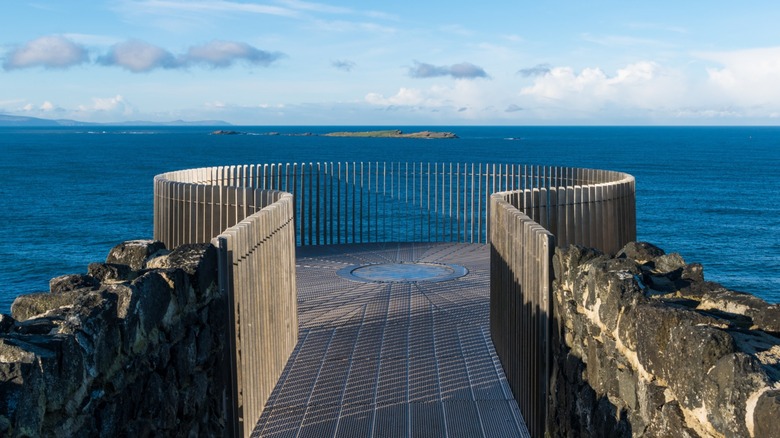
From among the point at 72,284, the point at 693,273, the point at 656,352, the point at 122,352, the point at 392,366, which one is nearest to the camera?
the point at 656,352

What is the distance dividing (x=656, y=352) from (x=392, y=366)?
5407 mm

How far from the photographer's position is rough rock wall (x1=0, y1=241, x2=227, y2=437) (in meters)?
3.76

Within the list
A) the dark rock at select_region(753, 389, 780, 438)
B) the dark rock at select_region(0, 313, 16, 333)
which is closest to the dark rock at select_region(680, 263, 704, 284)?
the dark rock at select_region(753, 389, 780, 438)

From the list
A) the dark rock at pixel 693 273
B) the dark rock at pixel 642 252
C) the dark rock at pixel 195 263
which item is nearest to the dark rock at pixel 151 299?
the dark rock at pixel 195 263

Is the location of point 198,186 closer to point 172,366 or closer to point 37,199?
point 172,366

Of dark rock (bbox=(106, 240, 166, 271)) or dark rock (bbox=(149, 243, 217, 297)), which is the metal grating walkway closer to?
dark rock (bbox=(106, 240, 166, 271))

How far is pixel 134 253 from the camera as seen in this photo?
292 inches

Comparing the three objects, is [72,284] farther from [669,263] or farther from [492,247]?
[492,247]

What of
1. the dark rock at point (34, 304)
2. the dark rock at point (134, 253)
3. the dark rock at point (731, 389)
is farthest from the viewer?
the dark rock at point (134, 253)

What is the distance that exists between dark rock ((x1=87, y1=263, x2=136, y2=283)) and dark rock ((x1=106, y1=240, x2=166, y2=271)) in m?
0.85

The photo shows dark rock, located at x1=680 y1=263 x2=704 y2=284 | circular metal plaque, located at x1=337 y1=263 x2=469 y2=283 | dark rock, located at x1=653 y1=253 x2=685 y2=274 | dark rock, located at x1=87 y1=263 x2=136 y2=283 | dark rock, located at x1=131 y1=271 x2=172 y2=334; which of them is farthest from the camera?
circular metal plaque, located at x1=337 y1=263 x2=469 y2=283

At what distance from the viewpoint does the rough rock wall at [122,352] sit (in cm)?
376

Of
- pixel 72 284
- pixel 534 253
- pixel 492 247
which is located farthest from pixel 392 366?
pixel 72 284

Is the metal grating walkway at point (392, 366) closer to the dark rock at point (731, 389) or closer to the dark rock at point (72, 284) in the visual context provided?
the dark rock at point (72, 284)
